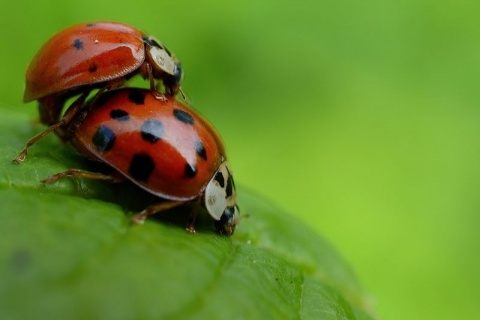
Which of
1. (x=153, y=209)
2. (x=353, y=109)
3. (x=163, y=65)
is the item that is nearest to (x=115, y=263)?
(x=153, y=209)

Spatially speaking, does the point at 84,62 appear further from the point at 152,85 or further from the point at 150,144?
the point at 150,144

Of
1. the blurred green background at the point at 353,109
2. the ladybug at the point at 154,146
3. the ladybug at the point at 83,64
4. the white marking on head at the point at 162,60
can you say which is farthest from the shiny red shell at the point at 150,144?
the blurred green background at the point at 353,109

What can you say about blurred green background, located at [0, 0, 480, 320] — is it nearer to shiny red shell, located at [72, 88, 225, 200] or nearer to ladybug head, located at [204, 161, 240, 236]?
ladybug head, located at [204, 161, 240, 236]

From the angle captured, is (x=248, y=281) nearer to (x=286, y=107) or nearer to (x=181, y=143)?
(x=181, y=143)

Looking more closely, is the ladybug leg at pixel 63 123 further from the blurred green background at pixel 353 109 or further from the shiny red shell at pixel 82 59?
the blurred green background at pixel 353 109

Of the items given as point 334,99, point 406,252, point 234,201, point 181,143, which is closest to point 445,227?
point 406,252

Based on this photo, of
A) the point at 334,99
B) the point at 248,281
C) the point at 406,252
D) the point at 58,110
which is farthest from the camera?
the point at 334,99
